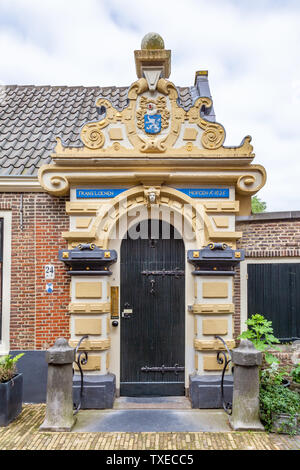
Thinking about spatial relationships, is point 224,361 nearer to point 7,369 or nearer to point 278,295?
point 278,295

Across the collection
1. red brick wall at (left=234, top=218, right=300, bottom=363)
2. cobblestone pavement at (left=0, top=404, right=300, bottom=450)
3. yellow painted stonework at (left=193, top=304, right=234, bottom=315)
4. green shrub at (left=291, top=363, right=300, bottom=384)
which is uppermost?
red brick wall at (left=234, top=218, right=300, bottom=363)

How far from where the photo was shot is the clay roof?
7.50 m

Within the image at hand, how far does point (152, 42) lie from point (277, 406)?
631 centimetres

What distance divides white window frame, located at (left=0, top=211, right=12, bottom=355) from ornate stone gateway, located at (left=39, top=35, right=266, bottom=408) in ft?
3.68

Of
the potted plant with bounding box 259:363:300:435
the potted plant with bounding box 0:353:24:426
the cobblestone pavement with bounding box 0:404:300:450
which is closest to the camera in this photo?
the cobblestone pavement with bounding box 0:404:300:450

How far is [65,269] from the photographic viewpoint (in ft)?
22.2

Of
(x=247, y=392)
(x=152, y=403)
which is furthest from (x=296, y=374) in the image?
(x=152, y=403)

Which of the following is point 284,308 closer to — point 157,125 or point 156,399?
point 156,399

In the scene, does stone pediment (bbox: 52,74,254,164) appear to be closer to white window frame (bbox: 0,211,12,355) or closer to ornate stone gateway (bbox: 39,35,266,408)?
ornate stone gateway (bbox: 39,35,266,408)

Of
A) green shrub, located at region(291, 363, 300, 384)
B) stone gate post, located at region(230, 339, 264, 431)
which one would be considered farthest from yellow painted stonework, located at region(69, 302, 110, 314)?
green shrub, located at region(291, 363, 300, 384)

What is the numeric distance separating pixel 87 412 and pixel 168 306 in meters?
2.19

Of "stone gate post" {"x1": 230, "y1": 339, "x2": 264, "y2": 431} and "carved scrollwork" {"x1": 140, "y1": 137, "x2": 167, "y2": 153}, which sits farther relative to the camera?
"carved scrollwork" {"x1": 140, "y1": 137, "x2": 167, "y2": 153}

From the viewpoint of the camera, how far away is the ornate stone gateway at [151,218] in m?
6.31
